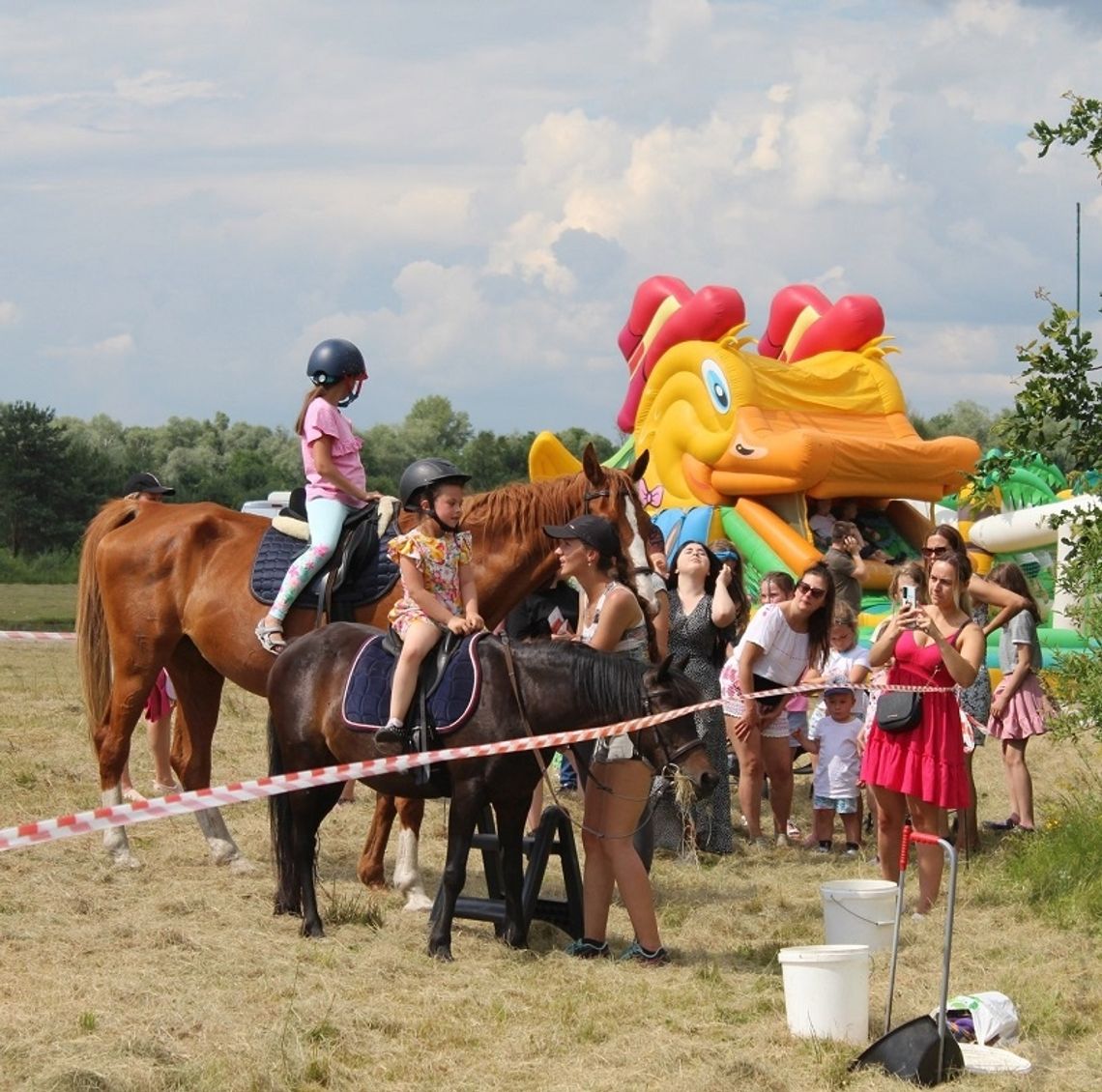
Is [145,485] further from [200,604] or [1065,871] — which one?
[1065,871]

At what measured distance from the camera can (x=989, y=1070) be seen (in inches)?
192

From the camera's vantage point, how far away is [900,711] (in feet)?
22.7

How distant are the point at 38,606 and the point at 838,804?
24.9 metres

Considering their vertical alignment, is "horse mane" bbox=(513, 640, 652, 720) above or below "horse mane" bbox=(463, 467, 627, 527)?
→ below

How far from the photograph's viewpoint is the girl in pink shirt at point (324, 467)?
795 centimetres

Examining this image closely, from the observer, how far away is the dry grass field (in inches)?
192

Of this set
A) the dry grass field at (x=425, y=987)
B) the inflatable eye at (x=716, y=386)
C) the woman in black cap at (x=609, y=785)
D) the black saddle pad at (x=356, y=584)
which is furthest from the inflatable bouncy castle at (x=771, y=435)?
the woman in black cap at (x=609, y=785)

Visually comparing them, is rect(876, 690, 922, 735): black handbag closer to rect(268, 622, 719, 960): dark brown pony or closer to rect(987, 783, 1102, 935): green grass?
rect(987, 783, 1102, 935): green grass

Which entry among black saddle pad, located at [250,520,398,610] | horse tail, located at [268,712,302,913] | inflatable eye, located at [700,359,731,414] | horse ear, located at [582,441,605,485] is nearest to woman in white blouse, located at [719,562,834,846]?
horse ear, located at [582,441,605,485]

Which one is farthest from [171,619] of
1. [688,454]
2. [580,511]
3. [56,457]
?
[56,457]

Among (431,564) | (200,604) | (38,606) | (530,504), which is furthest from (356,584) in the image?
(38,606)

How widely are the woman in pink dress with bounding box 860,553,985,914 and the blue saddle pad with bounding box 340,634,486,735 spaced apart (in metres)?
1.94

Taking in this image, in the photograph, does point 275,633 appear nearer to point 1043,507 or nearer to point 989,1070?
point 989,1070

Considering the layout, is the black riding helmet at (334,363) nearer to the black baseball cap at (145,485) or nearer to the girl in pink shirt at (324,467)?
the girl in pink shirt at (324,467)
